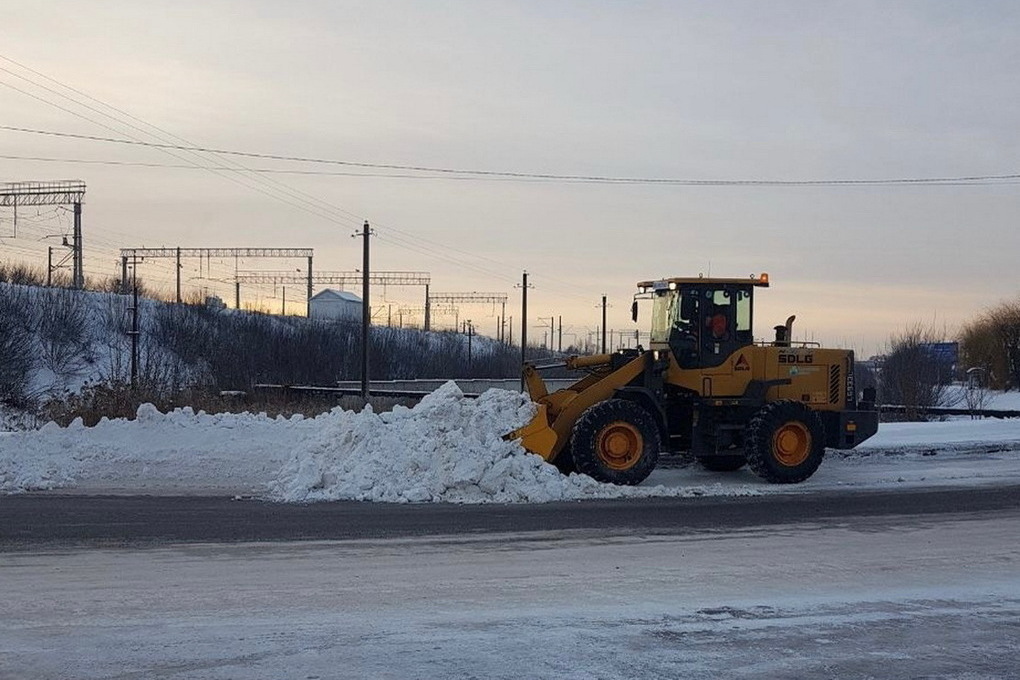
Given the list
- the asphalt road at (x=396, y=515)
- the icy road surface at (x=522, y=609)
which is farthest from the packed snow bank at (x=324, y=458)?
the icy road surface at (x=522, y=609)

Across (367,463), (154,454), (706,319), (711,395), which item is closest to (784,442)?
(711,395)

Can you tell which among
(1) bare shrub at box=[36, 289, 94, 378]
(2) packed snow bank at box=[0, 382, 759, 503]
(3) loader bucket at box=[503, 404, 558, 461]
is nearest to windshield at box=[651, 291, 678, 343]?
(2) packed snow bank at box=[0, 382, 759, 503]

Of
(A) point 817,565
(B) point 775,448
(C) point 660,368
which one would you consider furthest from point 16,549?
(B) point 775,448

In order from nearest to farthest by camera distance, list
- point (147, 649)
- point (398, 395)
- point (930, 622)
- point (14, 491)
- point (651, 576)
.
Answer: point (147, 649) → point (930, 622) → point (651, 576) → point (14, 491) → point (398, 395)

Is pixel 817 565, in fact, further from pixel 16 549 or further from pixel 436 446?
pixel 16 549

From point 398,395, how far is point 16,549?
96.7ft

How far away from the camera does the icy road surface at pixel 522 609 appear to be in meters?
6.64

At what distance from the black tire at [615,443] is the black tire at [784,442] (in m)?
1.68

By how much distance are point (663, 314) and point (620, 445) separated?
2.64 m

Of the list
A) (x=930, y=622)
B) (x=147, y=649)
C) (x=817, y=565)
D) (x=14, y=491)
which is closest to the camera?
(x=147, y=649)

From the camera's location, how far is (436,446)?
585 inches

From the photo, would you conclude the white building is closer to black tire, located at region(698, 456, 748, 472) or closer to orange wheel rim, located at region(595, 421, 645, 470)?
black tire, located at region(698, 456, 748, 472)

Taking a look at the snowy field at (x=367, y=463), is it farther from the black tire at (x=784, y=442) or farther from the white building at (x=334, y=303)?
the white building at (x=334, y=303)

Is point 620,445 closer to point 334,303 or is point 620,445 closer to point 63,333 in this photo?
point 63,333
